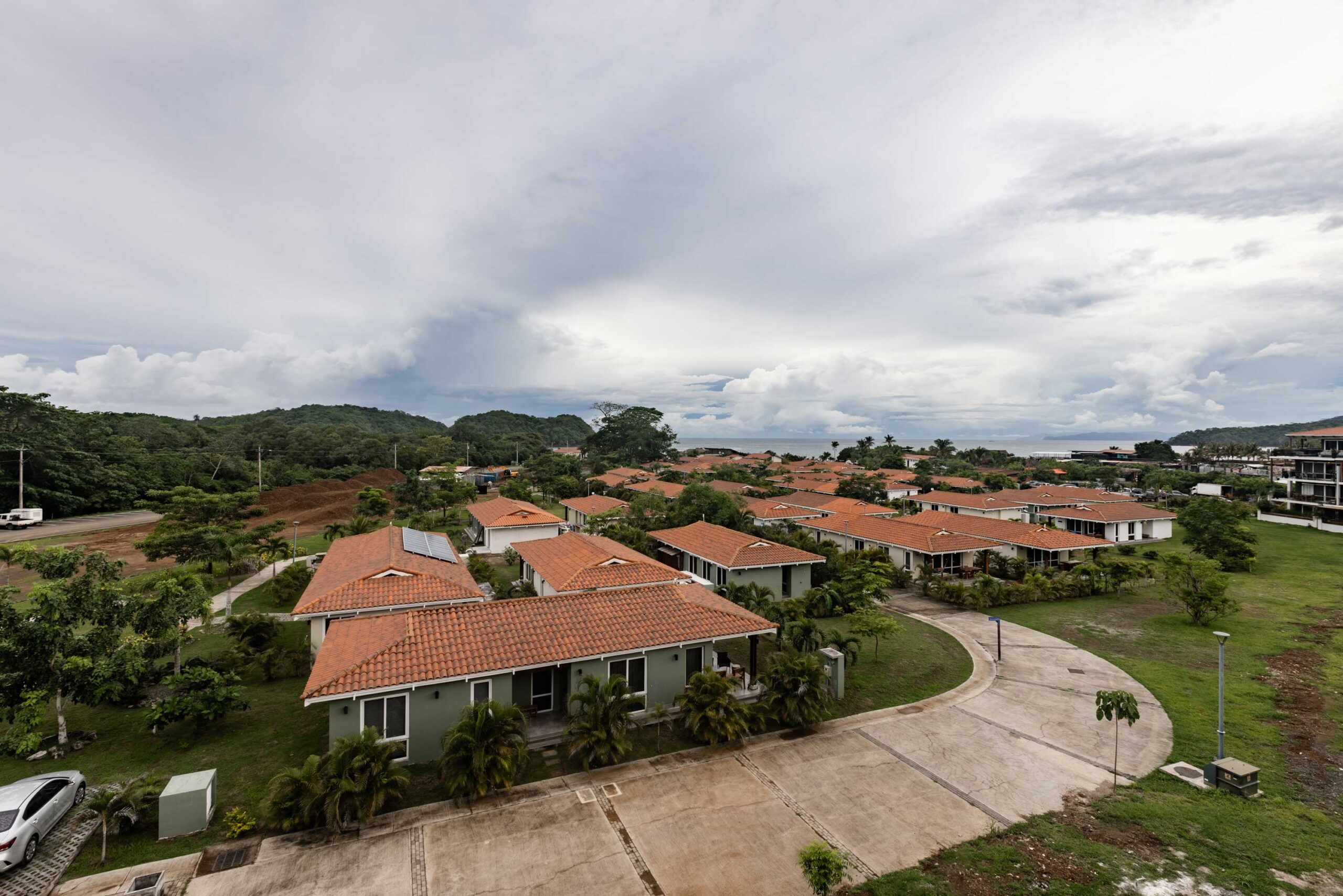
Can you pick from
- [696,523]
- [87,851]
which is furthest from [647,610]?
[696,523]

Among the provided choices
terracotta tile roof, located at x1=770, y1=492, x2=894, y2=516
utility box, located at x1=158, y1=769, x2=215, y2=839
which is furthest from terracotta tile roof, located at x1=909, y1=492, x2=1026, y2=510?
utility box, located at x1=158, y1=769, x2=215, y2=839

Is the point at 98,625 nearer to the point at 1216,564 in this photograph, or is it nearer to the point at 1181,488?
the point at 1216,564

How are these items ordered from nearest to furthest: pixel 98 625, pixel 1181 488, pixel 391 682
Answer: pixel 391 682 → pixel 98 625 → pixel 1181 488

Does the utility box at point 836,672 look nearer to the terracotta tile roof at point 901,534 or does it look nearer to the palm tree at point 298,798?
the palm tree at point 298,798

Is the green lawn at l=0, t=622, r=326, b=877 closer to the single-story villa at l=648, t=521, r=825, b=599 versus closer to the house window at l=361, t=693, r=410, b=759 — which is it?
the house window at l=361, t=693, r=410, b=759

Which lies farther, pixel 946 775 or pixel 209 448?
pixel 209 448

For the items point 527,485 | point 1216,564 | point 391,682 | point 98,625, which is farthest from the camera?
point 527,485

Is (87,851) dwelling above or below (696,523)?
below
